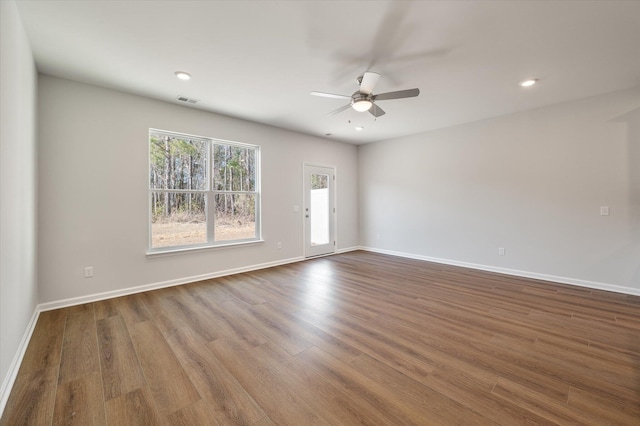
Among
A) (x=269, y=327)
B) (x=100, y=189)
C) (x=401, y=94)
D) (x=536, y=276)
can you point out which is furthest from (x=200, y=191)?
(x=536, y=276)

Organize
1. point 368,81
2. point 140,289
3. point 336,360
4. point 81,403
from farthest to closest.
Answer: point 140,289 < point 368,81 < point 336,360 < point 81,403

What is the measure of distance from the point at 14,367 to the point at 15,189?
133cm

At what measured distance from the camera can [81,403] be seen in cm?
163

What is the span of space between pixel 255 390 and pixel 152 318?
1755 mm

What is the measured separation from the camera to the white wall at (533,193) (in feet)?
11.8

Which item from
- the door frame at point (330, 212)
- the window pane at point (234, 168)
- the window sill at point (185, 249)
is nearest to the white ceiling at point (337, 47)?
the window pane at point (234, 168)

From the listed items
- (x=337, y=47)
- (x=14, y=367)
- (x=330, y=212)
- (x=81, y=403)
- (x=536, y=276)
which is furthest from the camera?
(x=330, y=212)

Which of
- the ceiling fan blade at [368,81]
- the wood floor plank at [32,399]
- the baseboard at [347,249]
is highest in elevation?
the ceiling fan blade at [368,81]

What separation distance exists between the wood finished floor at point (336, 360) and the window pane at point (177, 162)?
169 cm

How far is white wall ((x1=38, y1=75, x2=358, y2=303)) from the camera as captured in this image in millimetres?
3105

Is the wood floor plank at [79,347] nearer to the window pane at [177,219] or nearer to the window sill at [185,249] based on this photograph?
the window sill at [185,249]

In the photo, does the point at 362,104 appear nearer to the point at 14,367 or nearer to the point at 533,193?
the point at 533,193

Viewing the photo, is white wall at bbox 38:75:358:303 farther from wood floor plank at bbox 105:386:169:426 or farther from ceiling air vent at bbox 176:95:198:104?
wood floor plank at bbox 105:386:169:426

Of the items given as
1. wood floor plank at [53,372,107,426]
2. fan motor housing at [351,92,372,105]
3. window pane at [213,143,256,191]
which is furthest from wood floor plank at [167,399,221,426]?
window pane at [213,143,256,191]
